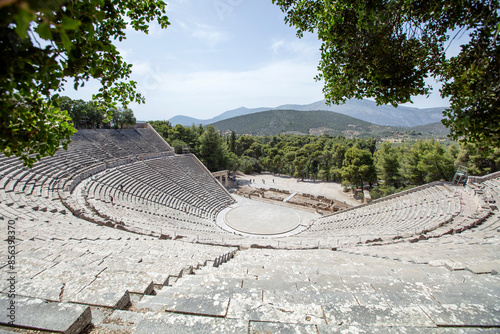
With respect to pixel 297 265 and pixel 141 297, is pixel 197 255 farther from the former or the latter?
pixel 141 297

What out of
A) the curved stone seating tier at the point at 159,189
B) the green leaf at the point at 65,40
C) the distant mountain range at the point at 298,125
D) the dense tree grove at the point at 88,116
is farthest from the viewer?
the distant mountain range at the point at 298,125

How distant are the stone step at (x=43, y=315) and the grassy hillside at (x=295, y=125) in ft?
516

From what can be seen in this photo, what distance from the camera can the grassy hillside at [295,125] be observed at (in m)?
166

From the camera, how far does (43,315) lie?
5.86ft

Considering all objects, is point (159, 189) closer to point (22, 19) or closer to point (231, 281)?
point (231, 281)

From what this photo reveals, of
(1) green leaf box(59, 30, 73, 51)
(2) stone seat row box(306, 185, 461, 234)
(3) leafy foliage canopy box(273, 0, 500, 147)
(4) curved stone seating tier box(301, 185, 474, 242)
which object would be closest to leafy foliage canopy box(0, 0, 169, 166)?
(1) green leaf box(59, 30, 73, 51)

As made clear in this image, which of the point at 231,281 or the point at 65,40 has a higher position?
the point at 65,40

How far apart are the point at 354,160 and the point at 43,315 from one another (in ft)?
96.0

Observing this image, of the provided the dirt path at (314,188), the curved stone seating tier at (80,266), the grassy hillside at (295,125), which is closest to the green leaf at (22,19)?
the curved stone seating tier at (80,266)

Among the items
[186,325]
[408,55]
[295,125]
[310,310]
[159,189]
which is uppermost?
[295,125]

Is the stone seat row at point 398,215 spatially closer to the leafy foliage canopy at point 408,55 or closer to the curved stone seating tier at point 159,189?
the leafy foliage canopy at point 408,55

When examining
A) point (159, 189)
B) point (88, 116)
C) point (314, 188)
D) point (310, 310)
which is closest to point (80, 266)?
point (310, 310)

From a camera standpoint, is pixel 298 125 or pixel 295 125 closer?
pixel 298 125

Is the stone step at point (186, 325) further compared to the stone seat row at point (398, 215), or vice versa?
the stone seat row at point (398, 215)
